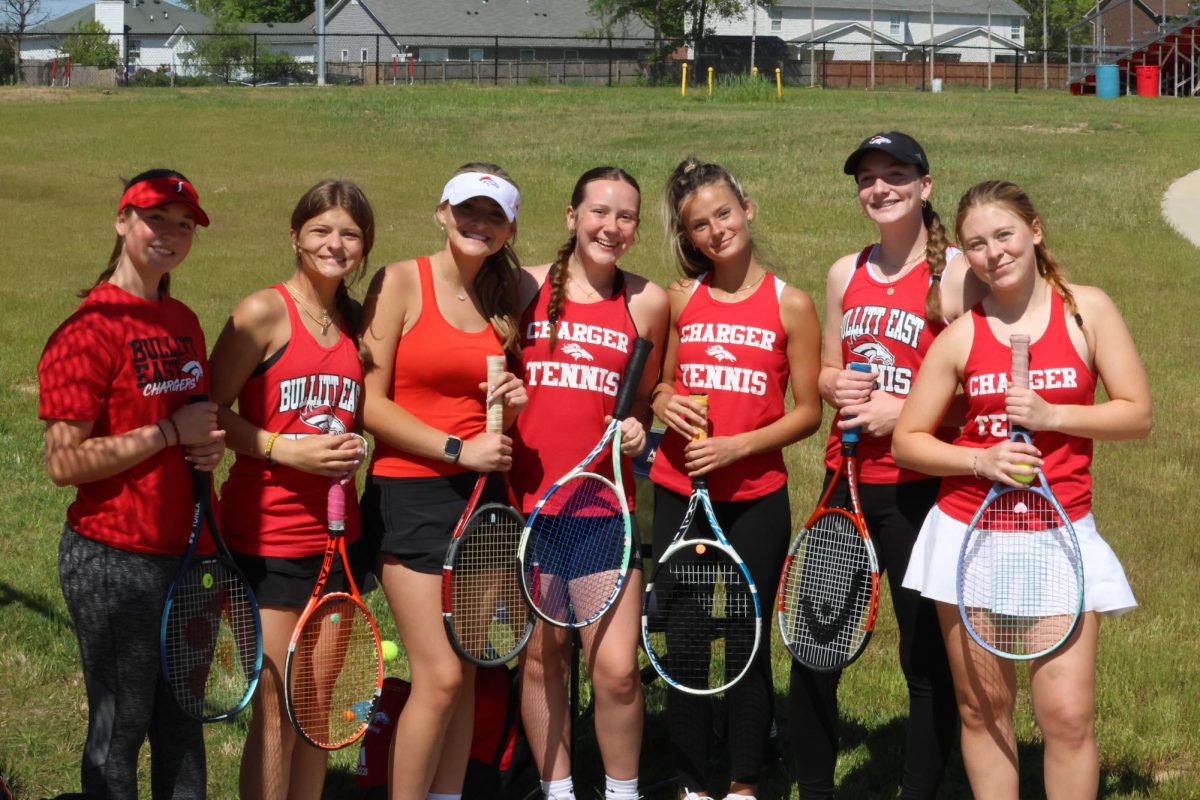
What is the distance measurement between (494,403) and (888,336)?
1414 mm

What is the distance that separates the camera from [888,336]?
4.73 meters

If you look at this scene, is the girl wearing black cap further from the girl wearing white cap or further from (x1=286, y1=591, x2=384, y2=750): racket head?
(x1=286, y1=591, x2=384, y2=750): racket head

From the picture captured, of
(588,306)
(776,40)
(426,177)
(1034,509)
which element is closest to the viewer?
(1034,509)

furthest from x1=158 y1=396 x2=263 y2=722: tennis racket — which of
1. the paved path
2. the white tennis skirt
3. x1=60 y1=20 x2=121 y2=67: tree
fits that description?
x1=60 y1=20 x2=121 y2=67: tree

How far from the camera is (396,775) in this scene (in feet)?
15.2

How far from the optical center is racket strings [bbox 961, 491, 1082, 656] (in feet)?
13.5

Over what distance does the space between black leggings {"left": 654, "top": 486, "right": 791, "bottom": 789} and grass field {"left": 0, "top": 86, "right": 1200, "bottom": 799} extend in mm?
588

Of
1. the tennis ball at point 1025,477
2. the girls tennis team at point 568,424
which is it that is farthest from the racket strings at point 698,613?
the tennis ball at point 1025,477

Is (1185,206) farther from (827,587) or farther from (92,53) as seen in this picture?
(92,53)

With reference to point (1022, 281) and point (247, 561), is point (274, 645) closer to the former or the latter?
point (247, 561)

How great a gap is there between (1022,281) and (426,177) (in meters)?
23.1

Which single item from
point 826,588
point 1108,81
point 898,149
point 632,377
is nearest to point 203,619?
point 632,377

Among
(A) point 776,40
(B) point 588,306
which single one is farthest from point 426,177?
(A) point 776,40

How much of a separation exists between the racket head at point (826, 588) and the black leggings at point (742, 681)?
0.13m
